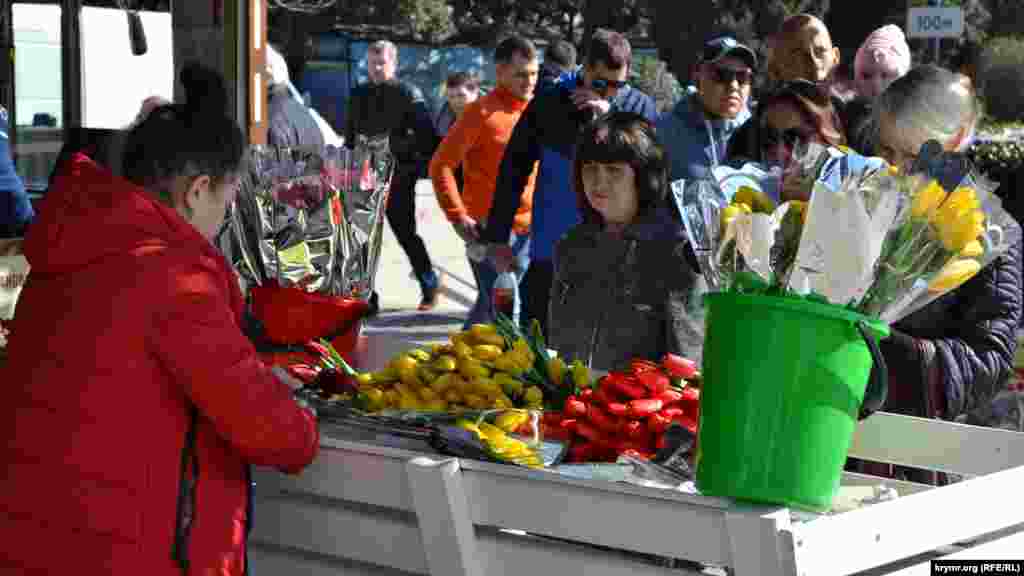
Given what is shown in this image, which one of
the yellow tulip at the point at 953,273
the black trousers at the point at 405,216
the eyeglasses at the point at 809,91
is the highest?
the eyeglasses at the point at 809,91

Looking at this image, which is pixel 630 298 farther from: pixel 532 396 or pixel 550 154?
pixel 550 154

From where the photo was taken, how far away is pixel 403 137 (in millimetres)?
10141

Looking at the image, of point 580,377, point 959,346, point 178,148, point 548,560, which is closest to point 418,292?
point 959,346

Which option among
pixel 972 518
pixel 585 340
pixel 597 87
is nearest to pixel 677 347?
pixel 585 340

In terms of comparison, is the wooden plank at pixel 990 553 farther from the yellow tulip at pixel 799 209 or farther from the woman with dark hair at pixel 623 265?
the woman with dark hair at pixel 623 265

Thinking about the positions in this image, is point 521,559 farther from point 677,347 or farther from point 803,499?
point 677,347

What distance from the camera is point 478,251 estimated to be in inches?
268

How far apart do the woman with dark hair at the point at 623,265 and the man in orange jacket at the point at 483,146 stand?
2.96 metres

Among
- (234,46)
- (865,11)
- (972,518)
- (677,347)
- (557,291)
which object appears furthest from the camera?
(865,11)

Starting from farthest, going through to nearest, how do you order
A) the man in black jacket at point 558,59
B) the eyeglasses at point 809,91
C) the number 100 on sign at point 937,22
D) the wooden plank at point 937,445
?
the number 100 on sign at point 937,22
the man in black jacket at point 558,59
the eyeglasses at point 809,91
the wooden plank at point 937,445

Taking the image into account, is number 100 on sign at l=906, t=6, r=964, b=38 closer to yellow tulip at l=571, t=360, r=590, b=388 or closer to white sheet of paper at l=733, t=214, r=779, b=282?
yellow tulip at l=571, t=360, r=590, b=388

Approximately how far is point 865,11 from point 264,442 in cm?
2404

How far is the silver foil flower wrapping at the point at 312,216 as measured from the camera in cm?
329

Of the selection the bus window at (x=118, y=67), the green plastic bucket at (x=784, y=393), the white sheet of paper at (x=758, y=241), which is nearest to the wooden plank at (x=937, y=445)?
the green plastic bucket at (x=784, y=393)
